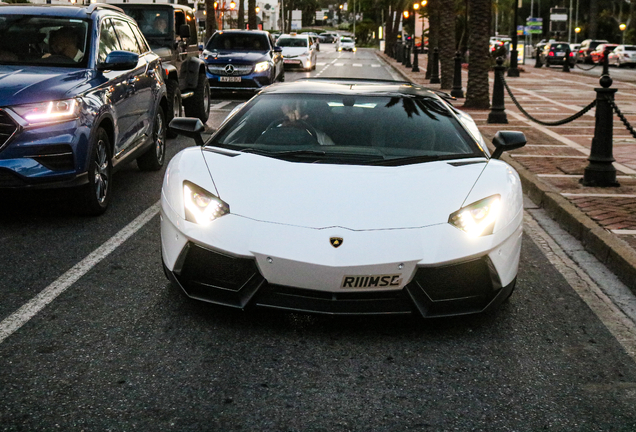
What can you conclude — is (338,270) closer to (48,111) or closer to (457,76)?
(48,111)

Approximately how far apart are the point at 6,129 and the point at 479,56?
14307 mm

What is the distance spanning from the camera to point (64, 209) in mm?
7539

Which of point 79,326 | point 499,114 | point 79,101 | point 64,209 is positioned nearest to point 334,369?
point 79,326

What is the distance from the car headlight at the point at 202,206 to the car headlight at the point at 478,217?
3.84 feet

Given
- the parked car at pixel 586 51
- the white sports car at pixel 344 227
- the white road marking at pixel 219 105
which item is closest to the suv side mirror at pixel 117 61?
the white sports car at pixel 344 227

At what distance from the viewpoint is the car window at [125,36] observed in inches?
340

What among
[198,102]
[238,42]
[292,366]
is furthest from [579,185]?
[238,42]

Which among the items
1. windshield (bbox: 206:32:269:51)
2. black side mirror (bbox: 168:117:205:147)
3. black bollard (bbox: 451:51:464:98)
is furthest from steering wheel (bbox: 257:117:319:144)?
black bollard (bbox: 451:51:464:98)

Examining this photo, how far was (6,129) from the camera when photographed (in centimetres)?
643

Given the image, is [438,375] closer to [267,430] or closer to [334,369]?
[334,369]

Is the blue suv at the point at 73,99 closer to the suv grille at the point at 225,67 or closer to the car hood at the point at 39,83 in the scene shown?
the car hood at the point at 39,83

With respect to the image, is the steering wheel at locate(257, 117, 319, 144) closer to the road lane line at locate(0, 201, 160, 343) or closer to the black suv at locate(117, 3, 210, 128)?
the road lane line at locate(0, 201, 160, 343)

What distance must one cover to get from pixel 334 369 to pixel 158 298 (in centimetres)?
148

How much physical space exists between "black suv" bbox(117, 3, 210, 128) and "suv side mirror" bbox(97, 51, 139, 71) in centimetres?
562
